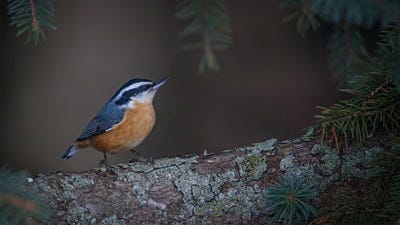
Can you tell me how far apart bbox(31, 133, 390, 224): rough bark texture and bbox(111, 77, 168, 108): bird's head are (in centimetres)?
113

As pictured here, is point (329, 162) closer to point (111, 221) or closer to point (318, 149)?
point (318, 149)

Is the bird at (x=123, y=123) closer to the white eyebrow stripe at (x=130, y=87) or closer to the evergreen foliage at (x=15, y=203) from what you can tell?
the white eyebrow stripe at (x=130, y=87)

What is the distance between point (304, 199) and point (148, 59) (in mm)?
3101

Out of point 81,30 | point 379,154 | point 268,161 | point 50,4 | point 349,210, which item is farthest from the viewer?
point 81,30

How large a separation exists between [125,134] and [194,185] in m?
1.05

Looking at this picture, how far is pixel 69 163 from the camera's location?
15.8 ft

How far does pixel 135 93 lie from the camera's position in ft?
11.7

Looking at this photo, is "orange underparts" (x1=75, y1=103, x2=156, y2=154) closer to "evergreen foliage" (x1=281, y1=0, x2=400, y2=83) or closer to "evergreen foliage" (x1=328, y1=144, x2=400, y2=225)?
"evergreen foliage" (x1=281, y1=0, x2=400, y2=83)

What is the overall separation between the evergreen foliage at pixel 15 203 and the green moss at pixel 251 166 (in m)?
0.99

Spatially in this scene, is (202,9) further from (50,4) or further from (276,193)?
(276,193)

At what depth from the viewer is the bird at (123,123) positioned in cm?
331

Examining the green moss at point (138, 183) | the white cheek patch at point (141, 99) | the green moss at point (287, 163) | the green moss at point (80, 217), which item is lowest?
the green moss at point (80, 217)

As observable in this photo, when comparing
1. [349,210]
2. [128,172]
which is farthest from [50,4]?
[349,210]

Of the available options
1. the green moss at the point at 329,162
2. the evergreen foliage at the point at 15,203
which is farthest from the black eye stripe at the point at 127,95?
the evergreen foliage at the point at 15,203
